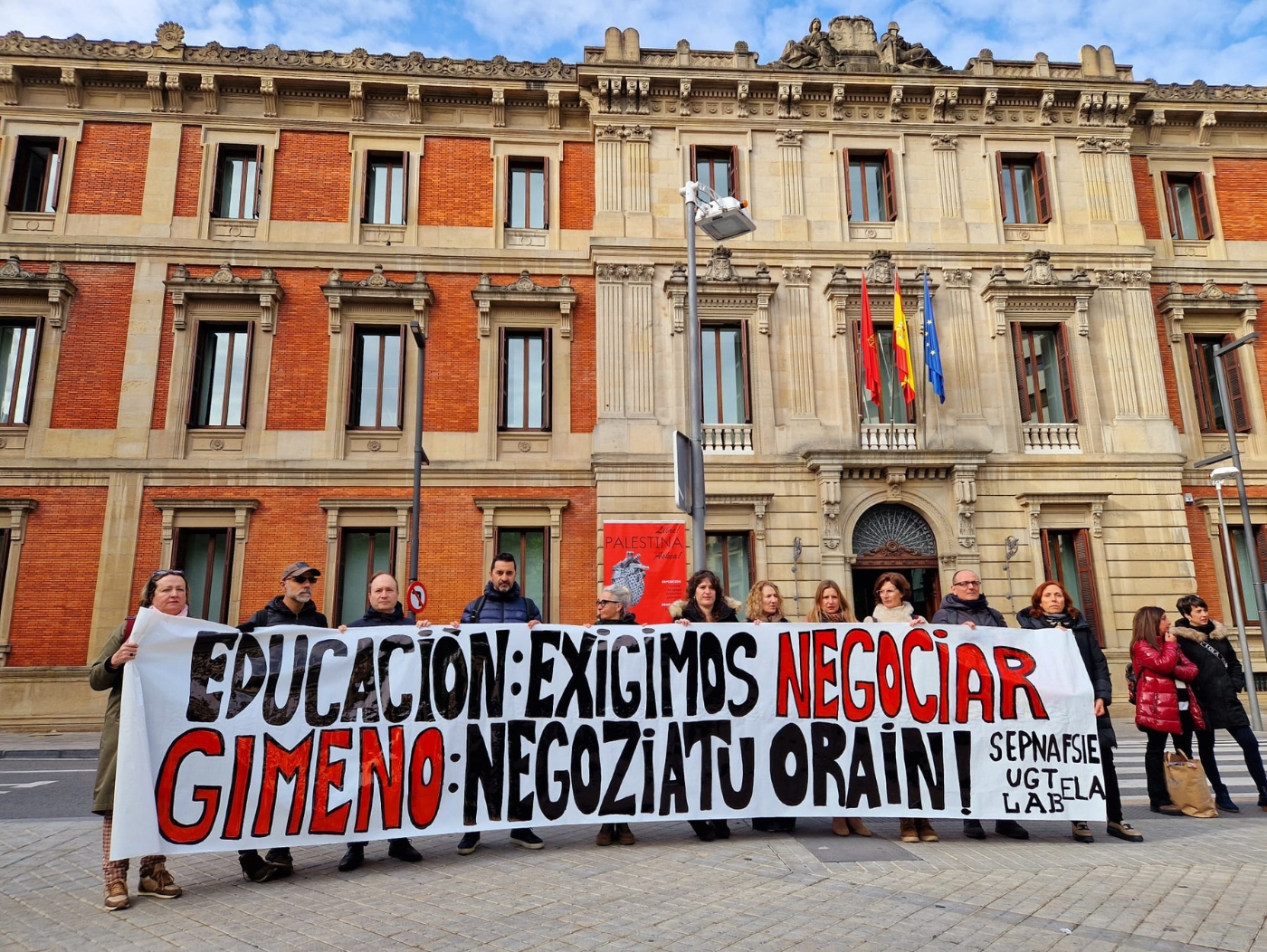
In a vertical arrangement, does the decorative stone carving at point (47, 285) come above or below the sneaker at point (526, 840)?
above

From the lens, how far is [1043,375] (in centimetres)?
1898

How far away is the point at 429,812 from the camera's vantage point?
18.5ft

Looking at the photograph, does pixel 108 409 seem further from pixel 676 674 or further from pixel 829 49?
pixel 829 49

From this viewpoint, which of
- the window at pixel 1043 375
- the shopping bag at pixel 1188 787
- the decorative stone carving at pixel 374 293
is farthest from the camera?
the window at pixel 1043 375

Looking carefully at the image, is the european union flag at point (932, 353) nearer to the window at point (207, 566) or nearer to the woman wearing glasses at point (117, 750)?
the window at point (207, 566)

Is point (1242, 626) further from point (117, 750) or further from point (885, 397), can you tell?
point (117, 750)

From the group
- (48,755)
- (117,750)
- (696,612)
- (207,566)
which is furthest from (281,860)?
(207,566)

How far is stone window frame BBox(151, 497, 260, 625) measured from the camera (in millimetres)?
16812

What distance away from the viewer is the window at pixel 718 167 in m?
19.2

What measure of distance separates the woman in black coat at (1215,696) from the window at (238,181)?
1936 cm

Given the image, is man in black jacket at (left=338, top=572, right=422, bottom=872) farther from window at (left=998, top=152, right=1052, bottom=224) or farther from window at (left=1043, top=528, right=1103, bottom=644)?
window at (left=998, top=152, right=1052, bottom=224)

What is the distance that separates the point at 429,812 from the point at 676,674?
2063 millimetres

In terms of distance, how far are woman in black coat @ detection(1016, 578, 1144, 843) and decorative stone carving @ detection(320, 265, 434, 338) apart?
48.3 ft

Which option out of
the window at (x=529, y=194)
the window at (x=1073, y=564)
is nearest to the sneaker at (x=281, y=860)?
the window at (x=529, y=194)
